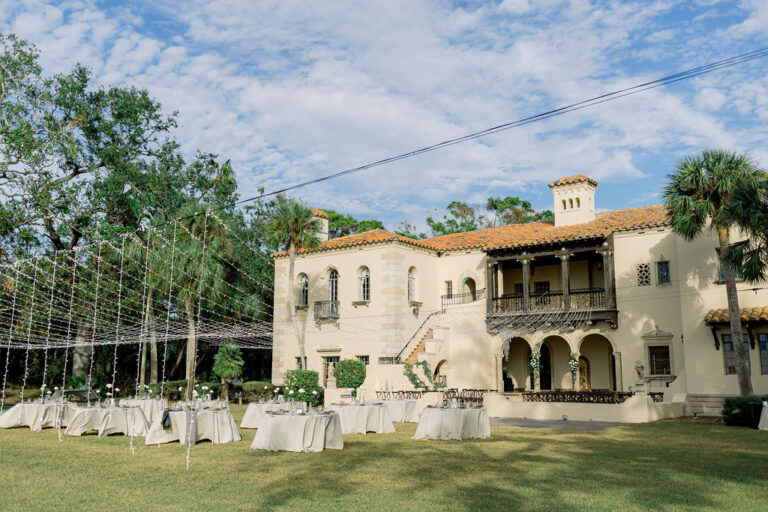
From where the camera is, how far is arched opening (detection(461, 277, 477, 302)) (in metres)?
29.5

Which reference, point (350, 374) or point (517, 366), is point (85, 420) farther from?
point (517, 366)

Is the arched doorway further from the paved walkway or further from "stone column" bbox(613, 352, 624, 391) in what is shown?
the paved walkway

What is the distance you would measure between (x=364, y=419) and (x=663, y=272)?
13612 millimetres

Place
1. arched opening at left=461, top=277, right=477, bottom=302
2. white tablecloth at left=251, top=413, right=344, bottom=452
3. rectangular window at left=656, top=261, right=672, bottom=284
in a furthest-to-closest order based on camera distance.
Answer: arched opening at left=461, top=277, right=477, bottom=302
rectangular window at left=656, top=261, right=672, bottom=284
white tablecloth at left=251, top=413, right=344, bottom=452

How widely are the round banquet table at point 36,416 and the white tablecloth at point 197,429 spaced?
5702mm

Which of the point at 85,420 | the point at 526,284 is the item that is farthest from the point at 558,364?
the point at 85,420

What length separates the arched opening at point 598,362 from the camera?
1064 inches

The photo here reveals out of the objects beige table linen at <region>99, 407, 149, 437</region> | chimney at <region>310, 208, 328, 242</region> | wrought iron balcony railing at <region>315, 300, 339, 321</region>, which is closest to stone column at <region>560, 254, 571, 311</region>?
wrought iron balcony railing at <region>315, 300, 339, 321</region>

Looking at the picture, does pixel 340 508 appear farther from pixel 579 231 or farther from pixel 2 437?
pixel 579 231

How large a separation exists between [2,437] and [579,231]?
835 inches

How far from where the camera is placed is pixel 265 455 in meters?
12.6

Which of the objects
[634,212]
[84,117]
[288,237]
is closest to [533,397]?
[634,212]

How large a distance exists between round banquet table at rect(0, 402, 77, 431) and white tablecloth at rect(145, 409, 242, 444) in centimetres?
570

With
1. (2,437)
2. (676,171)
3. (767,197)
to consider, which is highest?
(676,171)
